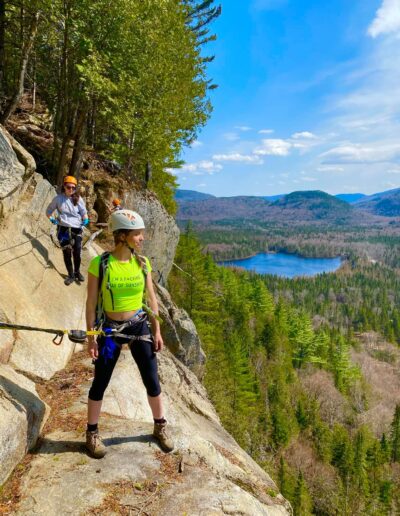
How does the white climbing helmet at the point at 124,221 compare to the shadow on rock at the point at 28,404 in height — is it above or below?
above

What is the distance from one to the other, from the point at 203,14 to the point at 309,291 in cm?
14443

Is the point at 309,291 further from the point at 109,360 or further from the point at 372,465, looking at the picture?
the point at 109,360

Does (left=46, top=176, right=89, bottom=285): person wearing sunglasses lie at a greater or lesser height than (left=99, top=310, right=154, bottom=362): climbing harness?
greater

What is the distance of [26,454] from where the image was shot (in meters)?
4.52

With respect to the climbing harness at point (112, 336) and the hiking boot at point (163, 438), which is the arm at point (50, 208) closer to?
the climbing harness at point (112, 336)

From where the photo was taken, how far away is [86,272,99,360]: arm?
4.50 meters

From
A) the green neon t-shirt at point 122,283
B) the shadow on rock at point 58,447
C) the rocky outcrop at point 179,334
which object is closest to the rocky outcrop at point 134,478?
the shadow on rock at point 58,447

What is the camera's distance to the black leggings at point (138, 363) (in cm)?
464

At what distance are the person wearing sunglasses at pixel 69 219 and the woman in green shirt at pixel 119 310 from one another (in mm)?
5304

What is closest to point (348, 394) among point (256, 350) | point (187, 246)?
point (256, 350)

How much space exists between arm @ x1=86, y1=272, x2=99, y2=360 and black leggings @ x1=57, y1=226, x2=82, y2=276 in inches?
219

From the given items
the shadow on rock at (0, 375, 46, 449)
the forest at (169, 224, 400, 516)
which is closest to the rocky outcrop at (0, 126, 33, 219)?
the shadow on rock at (0, 375, 46, 449)

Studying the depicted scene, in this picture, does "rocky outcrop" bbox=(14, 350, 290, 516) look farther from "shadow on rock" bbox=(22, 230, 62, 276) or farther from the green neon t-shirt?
"shadow on rock" bbox=(22, 230, 62, 276)

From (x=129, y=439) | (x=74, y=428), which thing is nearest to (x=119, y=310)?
(x=129, y=439)
